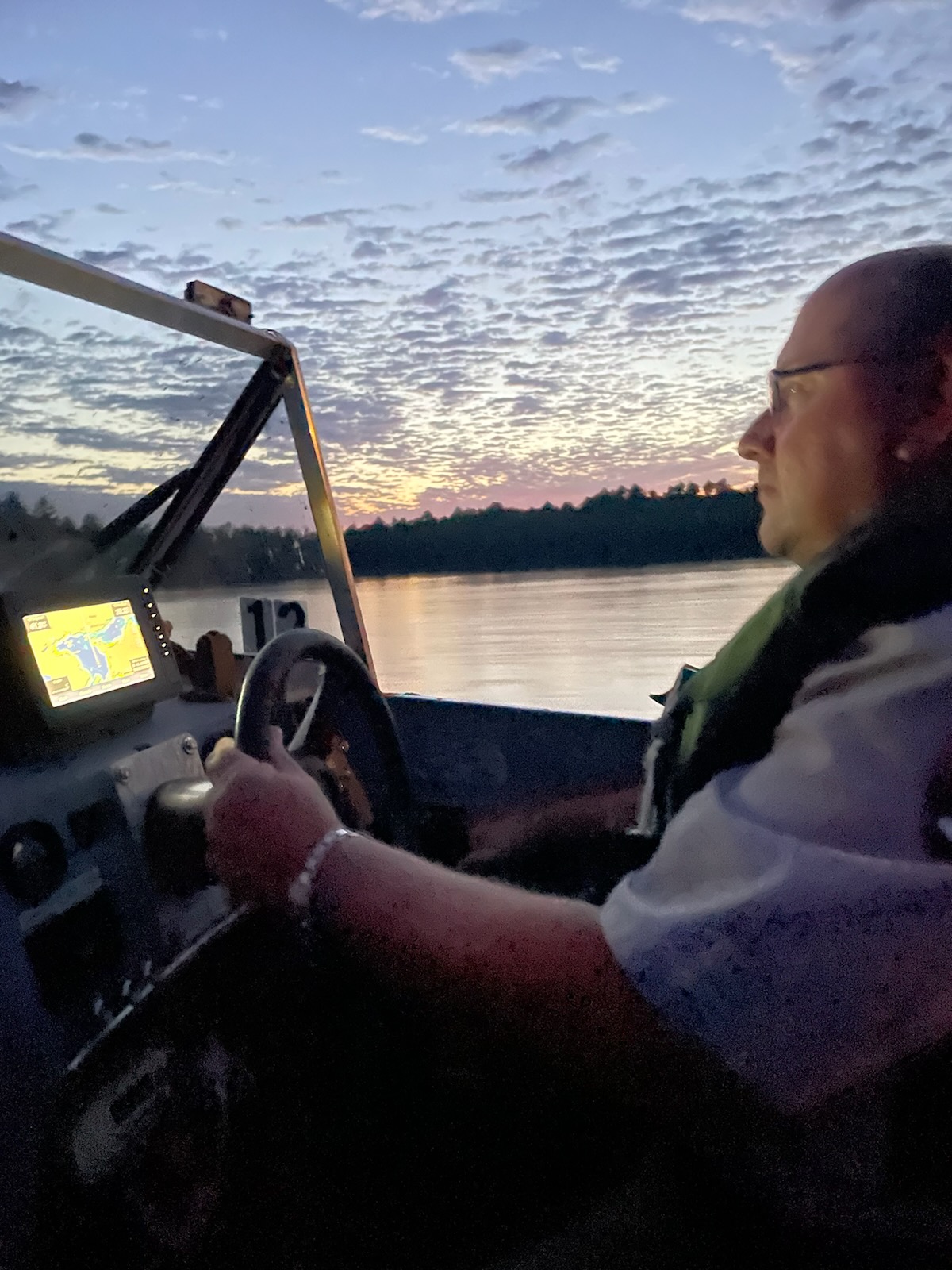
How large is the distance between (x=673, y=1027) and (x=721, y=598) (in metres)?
7.18

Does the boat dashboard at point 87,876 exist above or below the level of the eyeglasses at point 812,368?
below

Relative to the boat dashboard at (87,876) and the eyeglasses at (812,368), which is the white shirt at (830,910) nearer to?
the eyeglasses at (812,368)

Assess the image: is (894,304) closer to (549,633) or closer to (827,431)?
(827,431)

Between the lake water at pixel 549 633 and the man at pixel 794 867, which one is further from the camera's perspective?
the lake water at pixel 549 633

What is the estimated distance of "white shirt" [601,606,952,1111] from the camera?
0.69 m

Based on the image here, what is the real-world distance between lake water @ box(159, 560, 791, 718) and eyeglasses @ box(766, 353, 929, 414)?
0.20 metres

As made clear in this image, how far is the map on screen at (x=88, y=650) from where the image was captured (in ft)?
4.82

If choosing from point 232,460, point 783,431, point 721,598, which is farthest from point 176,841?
point 721,598

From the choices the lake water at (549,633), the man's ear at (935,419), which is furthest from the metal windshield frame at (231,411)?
the man's ear at (935,419)

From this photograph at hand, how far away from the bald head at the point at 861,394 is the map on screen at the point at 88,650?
3.60 feet

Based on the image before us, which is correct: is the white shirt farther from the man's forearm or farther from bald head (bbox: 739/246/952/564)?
bald head (bbox: 739/246/952/564)

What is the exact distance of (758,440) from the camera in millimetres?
1063

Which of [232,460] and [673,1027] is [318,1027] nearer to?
[673,1027]

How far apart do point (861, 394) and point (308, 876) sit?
745 mm
